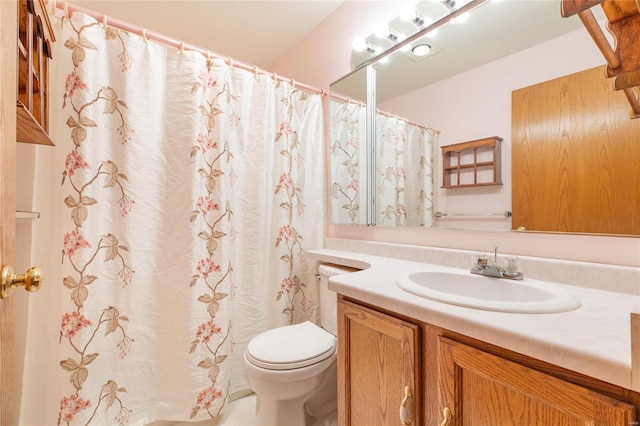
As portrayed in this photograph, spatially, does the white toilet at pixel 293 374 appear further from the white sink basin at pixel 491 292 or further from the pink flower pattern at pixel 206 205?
the pink flower pattern at pixel 206 205

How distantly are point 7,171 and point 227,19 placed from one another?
1.74 metres

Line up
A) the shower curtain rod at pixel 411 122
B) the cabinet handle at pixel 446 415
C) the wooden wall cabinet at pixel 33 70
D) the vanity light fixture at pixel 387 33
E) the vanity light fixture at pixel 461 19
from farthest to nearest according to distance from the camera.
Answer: the vanity light fixture at pixel 387 33 → the shower curtain rod at pixel 411 122 → the vanity light fixture at pixel 461 19 → the wooden wall cabinet at pixel 33 70 → the cabinet handle at pixel 446 415

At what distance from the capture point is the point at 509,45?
3.52 feet

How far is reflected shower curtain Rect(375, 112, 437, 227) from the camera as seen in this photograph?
135 centimetres

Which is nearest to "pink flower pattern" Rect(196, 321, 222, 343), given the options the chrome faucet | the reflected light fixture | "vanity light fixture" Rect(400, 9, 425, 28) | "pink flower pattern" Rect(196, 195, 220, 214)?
"pink flower pattern" Rect(196, 195, 220, 214)

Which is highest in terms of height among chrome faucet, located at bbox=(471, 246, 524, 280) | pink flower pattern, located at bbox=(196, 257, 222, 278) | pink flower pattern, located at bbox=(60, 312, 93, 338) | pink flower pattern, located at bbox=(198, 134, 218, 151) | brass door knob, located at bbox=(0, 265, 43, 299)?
pink flower pattern, located at bbox=(198, 134, 218, 151)

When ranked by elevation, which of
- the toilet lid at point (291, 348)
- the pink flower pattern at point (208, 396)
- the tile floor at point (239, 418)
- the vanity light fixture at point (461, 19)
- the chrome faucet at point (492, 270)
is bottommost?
the tile floor at point (239, 418)

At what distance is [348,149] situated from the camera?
175 centimetres

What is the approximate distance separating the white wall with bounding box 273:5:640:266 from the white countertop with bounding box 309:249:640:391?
0.14m

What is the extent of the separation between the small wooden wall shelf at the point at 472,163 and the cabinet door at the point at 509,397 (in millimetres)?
754

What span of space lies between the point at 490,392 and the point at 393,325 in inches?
9.9

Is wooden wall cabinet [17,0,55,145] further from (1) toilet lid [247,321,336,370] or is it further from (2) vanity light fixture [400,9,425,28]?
(2) vanity light fixture [400,9,425,28]

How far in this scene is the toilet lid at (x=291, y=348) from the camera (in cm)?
113

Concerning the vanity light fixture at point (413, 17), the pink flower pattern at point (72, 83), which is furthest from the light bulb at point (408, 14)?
the pink flower pattern at point (72, 83)
